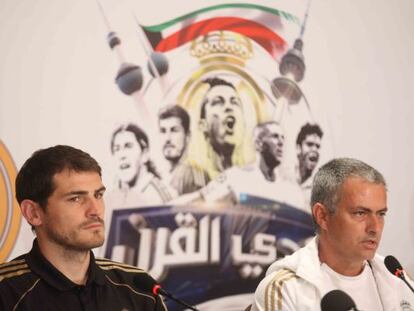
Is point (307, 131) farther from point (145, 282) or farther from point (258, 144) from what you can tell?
point (145, 282)

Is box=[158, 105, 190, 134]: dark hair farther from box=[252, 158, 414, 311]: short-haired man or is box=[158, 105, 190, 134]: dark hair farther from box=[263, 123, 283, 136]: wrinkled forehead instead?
box=[252, 158, 414, 311]: short-haired man

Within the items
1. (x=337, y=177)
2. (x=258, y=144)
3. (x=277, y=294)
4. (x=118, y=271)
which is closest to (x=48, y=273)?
(x=118, y=271)

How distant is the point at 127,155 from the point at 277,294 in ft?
3.83

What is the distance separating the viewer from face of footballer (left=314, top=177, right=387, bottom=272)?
9.61ft

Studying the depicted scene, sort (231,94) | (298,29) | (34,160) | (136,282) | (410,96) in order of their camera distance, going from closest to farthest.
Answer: (136,282) → (34,160) → (231,94) → (298,29) → (410,96)

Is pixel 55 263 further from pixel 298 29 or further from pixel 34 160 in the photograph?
pixel 298 29

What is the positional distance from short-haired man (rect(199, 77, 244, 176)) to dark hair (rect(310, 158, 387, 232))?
906 millimetres

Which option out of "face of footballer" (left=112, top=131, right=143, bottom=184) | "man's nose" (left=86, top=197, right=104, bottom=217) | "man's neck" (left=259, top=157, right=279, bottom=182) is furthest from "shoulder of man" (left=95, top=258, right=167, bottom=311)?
"man's neck" (left=259, top=157, right=279, bottom=182)

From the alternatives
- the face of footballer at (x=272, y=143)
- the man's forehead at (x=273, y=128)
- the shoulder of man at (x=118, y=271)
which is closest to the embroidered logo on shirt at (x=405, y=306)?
the shoulder of man at (x=118, y=271)

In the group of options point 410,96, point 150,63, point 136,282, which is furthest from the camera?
point 410,96

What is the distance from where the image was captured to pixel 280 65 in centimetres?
412

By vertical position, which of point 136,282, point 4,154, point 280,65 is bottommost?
point 136,282

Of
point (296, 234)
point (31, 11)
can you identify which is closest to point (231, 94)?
point (296, 234)

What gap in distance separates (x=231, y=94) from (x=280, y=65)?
0.40 meters
